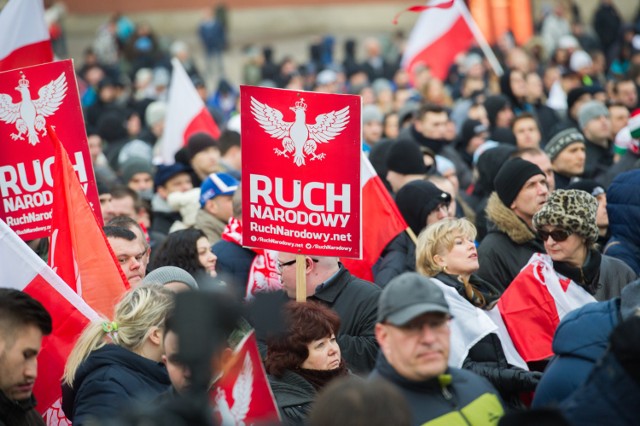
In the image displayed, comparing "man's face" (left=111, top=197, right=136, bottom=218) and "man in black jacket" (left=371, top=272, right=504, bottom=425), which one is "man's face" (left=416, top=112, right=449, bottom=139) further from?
"man in black jacket" (left=371, top=272, right=504, bottom=425)

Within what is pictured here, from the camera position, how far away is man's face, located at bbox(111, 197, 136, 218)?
30.5 feet

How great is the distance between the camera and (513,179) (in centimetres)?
769

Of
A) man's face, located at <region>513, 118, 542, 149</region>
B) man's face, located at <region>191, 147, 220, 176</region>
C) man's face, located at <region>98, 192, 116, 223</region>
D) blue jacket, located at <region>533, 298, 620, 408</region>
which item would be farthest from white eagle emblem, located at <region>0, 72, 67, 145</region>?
man's face, located at <region>513, 118, 542, 149</region>

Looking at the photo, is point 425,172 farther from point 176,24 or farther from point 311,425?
point 176,24

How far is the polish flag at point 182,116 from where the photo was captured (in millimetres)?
12531

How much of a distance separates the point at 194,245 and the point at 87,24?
28143mm

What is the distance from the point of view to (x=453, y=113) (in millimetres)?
A: 15430

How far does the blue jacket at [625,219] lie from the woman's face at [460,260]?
4.64 feet

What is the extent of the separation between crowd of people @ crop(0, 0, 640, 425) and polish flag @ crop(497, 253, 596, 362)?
0.4 inches

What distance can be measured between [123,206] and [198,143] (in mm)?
1541

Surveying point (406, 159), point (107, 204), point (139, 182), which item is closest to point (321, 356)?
point (406, 159)

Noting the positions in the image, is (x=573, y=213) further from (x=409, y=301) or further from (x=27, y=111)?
(x=27, y=111)

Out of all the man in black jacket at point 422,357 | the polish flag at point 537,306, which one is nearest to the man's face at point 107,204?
the polish flag at point 537,306

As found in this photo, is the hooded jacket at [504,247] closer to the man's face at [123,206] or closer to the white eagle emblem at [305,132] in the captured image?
the white eagle emblem at [305,132]
